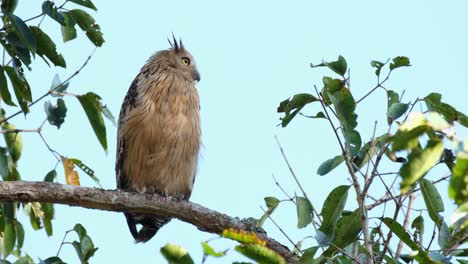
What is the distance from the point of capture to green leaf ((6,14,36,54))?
3553 millimetres

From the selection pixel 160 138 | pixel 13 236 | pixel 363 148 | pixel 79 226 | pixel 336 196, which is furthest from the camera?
pixel 160 138

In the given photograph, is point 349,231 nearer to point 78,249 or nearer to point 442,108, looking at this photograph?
point 442,108

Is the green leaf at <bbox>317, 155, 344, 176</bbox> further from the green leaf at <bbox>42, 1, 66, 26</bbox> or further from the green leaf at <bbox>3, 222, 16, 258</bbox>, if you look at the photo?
the green leaf at <bbox>3, 222, 16, 258</bbox>

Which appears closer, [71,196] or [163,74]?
[71,196]

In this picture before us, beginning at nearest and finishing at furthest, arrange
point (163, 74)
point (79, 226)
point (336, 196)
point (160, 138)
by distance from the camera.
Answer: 1. point (336, 196)
2. point (79, 226)
3. point (160, 138)
4. point (163, 74)

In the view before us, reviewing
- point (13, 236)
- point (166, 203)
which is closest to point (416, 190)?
point (166, 203)

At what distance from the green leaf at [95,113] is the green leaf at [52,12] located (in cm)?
40

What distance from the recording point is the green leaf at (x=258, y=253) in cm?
193

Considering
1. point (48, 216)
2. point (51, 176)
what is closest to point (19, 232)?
point (48, 216)

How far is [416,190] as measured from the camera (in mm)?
3627

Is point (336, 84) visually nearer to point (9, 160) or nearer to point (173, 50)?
point (9, 160)

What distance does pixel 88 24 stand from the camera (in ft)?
13.3

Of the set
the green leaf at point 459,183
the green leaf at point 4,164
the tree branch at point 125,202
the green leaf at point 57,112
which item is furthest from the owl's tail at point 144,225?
the green leaf at point 459,183

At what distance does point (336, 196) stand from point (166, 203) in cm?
132
